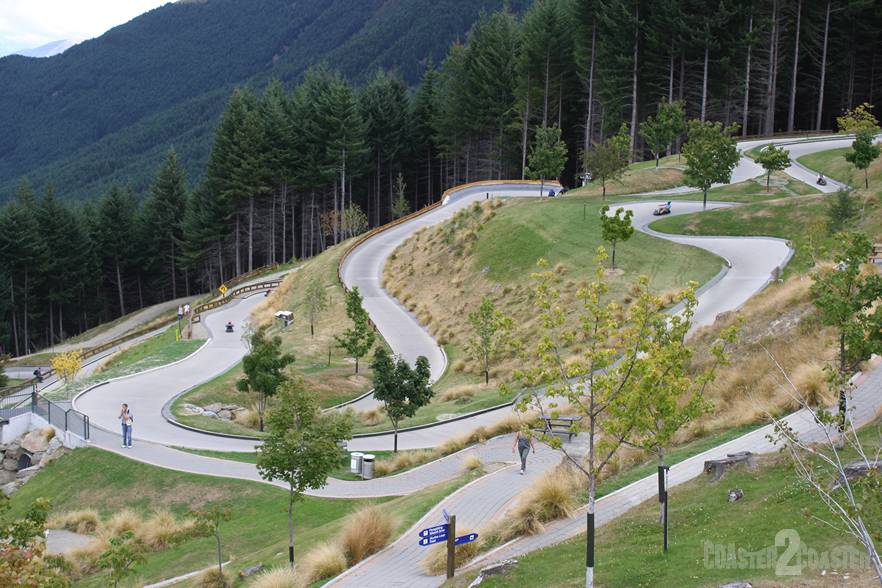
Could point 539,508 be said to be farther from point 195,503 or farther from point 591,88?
point 591,88

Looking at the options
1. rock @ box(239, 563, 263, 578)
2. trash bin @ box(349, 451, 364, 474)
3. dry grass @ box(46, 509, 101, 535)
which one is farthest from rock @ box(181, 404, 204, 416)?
rock @ box(239, 563, 263, 578)

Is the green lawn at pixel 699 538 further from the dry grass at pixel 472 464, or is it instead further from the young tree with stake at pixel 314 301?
the young tree with stake at pixel 314 301

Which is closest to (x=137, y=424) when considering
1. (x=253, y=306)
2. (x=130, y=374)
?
(x=130, y=374)

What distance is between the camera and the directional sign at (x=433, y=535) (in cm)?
1340

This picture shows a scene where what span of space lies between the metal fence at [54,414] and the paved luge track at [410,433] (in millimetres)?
840

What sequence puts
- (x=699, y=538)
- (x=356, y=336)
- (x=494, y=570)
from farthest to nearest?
1. (x=356, y=336)
2. (x=494, y=570)
3. (x=699, y=538)

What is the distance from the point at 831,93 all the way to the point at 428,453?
216 ft

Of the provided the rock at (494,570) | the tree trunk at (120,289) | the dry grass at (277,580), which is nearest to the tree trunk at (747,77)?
the rock at (494,570)

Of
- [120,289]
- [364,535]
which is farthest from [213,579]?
[120,289]

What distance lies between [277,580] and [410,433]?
13.1 meters

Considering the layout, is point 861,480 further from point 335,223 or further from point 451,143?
point 451,143

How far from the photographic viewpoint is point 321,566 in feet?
50.1

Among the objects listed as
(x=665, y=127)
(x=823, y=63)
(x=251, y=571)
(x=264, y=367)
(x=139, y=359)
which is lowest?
(x=139, y=359)

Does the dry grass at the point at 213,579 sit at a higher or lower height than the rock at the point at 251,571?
lower
